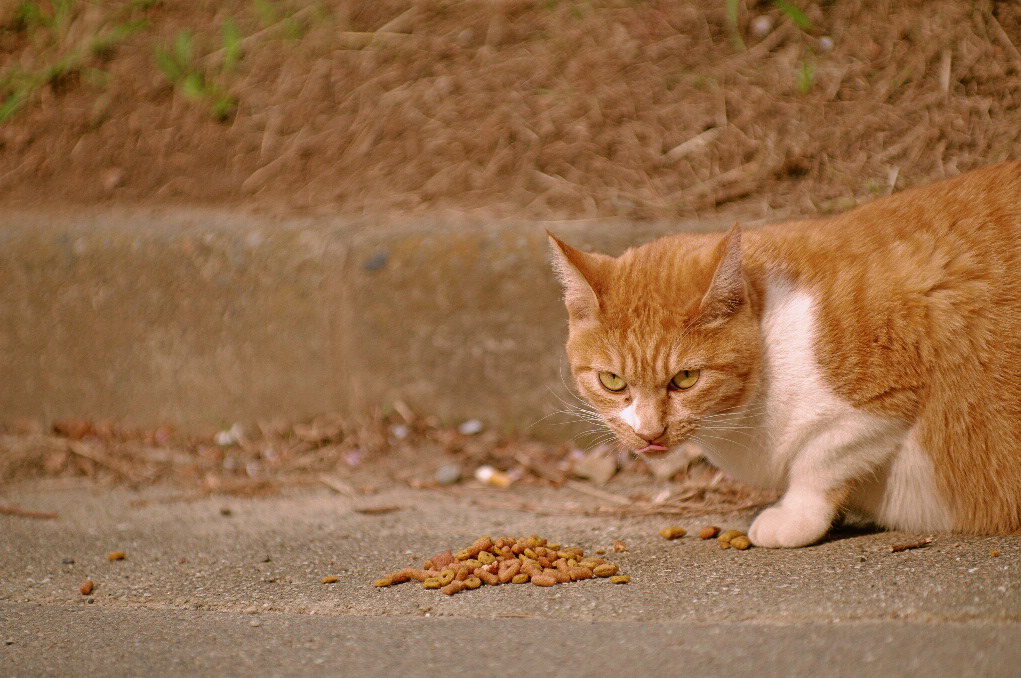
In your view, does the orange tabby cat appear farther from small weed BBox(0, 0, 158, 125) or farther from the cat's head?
small weed BBox(0, 0, 158, 125)

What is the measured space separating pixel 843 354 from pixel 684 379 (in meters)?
0.38

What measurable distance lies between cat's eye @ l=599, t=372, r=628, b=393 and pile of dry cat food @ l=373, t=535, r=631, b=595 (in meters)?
0.42

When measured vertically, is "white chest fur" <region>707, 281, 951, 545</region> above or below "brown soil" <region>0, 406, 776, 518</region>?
above

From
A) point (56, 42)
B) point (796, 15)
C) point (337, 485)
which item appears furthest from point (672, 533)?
point (56, 42)

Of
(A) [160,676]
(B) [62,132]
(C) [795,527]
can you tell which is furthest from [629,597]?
(B) [62,132]

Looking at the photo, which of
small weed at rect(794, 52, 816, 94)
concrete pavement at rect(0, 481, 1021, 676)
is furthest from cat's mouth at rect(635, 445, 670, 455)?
small weed at rect(794, 52, 816, 94)

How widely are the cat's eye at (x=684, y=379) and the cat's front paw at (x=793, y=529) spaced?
404 millimetres

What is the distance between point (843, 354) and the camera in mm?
2197

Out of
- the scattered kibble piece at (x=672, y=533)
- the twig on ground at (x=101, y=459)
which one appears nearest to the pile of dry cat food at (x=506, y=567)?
the scattered kibble piece at (x=672, y=533)

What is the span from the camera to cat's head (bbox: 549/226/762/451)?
226 cm

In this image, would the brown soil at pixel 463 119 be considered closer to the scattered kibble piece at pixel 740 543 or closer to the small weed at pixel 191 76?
the small weed at pixel 191 76

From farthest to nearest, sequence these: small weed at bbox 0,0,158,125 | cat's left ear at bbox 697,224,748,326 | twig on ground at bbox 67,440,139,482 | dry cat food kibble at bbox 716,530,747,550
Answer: small weed at bbox 0,0,158,125 → twig on ground at bbox 67,440,139,482 → dry cat food kibble at bbox 716,530,747,550 → cat's left ear at bbox 697,224,748,326

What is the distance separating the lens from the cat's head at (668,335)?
7.41 feet

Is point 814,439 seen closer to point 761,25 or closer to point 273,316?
point 273,316
